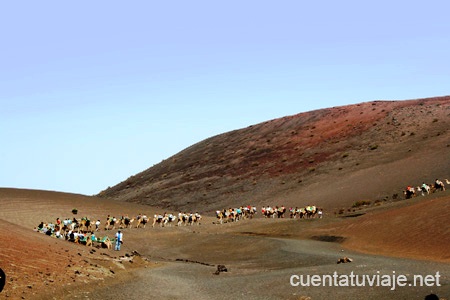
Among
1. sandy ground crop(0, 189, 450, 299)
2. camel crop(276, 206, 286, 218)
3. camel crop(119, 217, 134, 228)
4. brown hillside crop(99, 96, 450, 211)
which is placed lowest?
sandy ground crop(0, 189, 450, 299)

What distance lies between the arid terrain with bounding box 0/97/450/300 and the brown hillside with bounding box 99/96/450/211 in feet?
1.15

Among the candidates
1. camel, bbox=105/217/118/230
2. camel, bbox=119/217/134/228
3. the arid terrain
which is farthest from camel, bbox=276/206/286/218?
camel, bbox=105/217/118/230

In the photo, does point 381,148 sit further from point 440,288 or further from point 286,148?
point 440,288

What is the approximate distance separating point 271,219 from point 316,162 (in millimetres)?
40146

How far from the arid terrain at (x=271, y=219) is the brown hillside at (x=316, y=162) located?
349 mm

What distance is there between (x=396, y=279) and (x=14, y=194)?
64.6m

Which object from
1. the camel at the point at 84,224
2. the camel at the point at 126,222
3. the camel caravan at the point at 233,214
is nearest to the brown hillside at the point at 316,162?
the camel caravan at the point at 233,214

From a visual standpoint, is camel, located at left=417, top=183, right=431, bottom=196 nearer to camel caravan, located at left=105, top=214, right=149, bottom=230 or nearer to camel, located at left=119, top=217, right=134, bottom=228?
camel caravan, located at left=105, top=214, right=149, bottom=230

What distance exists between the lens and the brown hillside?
80.0 metres

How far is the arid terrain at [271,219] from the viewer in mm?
22578

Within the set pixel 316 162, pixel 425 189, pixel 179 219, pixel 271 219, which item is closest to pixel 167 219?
pixel 179 219

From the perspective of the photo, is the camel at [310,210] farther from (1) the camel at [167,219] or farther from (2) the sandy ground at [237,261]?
(1) the camel at [167,219]

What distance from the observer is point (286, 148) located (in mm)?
113812

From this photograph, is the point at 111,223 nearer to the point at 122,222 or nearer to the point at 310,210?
the point at 122,222
